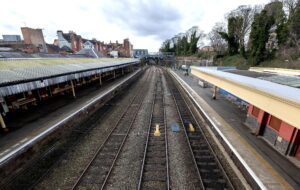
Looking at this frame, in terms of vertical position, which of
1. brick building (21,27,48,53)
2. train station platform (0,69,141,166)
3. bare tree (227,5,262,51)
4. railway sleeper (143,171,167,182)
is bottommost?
railway sleeper (143,171,167,182)

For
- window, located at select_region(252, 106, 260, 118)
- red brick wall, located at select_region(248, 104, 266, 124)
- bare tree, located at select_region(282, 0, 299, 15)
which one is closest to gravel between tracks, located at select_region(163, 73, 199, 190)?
red brick wall, located at select_region(248, 104, 266, 124)

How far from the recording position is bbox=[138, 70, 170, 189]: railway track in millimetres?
7312

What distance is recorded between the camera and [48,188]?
704cm

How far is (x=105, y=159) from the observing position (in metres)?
8.94

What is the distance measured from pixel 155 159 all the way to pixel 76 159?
418 cm

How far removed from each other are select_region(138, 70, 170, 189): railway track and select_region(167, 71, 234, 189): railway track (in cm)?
151

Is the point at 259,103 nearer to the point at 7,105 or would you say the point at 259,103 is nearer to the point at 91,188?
the point at 91,188

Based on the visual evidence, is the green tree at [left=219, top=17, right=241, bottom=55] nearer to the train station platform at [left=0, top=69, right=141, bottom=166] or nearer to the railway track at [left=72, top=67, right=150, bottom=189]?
the railway track at [left=72, top=67, right=150, bottom=189]

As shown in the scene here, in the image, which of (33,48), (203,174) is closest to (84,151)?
(203,174)

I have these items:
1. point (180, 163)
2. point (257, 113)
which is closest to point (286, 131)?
point (257, 113)

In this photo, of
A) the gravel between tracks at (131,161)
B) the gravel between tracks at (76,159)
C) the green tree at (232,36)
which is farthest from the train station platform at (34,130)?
the green tree at (232,36)

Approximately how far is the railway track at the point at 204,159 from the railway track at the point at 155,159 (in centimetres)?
151

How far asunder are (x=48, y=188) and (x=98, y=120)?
7144 millimetres

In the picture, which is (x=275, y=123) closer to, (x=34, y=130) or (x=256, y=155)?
(x=256, y=155)
